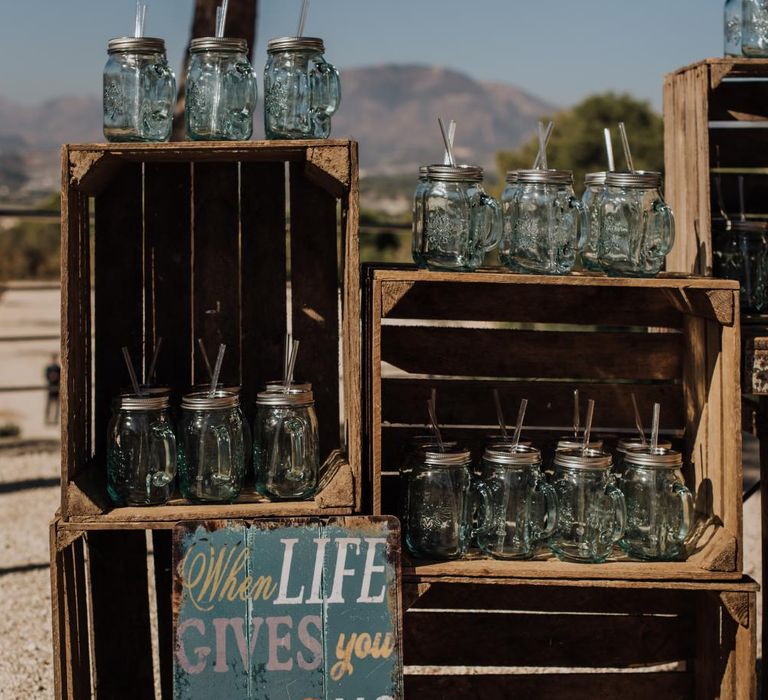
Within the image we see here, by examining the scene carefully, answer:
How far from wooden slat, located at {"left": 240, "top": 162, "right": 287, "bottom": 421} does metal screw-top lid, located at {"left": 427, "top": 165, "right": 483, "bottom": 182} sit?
59cm

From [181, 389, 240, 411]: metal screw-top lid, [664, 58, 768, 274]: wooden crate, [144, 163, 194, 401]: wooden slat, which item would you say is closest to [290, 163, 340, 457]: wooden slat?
[144, 163, 194, 401]: wooden slat

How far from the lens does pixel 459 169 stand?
2314 mm

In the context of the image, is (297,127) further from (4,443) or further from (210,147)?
(4,443)

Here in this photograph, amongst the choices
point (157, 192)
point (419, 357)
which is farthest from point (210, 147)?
point (419, 357)

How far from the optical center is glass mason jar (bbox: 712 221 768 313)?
271 centimetres

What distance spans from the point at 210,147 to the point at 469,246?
2.06 feet

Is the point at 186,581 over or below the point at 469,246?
below

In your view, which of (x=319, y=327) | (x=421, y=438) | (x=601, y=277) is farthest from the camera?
(x=319, y=327)

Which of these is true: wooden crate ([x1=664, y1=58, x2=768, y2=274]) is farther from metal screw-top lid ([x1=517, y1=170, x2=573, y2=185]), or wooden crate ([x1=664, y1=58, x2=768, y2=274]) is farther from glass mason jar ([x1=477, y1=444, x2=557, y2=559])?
glass mason jar ([x1=477, y1=444, x2=557, y2=559])

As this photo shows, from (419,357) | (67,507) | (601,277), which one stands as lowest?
(67,507)

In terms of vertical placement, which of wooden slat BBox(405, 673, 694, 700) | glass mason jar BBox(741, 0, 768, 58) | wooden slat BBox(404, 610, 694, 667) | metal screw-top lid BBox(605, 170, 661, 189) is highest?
glass mason jar BBox(741, 0, 768, 58)

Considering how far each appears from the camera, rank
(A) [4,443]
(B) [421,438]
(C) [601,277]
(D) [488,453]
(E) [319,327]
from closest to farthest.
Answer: (C) [601,277] < (D) [488,453] < (B) [421,438] < (E) [319,327] < (A) [4,443]

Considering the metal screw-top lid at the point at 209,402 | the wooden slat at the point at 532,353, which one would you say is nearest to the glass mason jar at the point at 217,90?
the metal screw-top lid at the point at 209,402

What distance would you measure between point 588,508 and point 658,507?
0.17m
